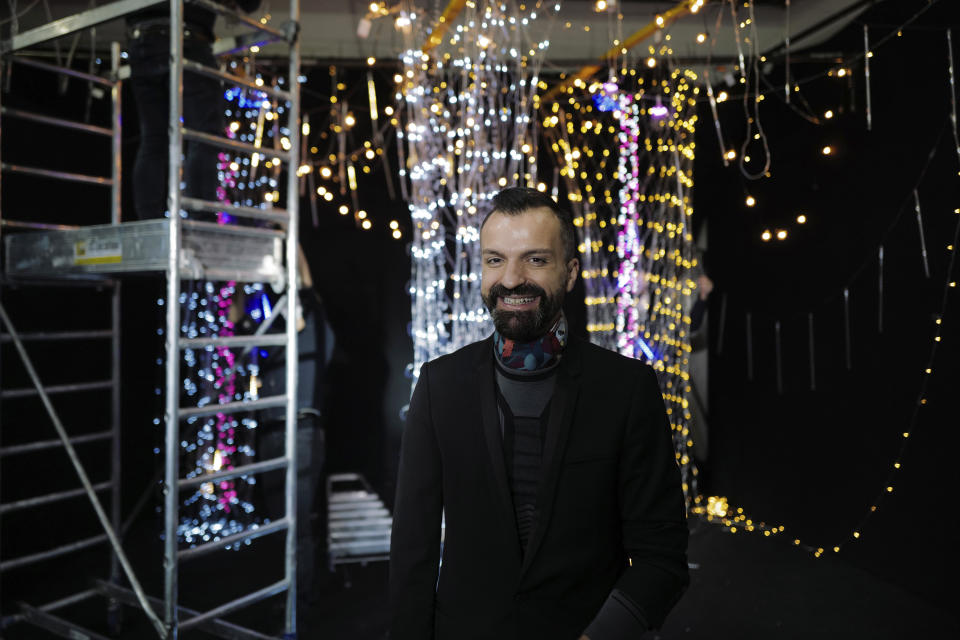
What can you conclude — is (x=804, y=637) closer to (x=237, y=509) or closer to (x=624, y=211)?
(x=624, y=211)

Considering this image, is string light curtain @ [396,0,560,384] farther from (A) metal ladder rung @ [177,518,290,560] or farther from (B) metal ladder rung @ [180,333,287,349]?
(A) metal ladder rung @ [177,518,290,560]

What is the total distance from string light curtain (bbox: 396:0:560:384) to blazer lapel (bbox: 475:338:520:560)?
316 centimetres

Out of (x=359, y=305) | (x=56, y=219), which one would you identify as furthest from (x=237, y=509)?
(x=56, y=219)

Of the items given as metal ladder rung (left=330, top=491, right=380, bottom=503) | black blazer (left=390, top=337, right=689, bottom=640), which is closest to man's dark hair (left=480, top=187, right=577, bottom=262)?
black blazer (left=390, top=337, right=689, bottom=640)

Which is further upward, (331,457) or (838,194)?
(838,194)

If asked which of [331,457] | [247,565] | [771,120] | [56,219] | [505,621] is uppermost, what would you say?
[771,120]

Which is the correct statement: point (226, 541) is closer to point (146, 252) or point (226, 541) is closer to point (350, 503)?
point (146, 252)

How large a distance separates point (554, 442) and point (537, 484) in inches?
4.0

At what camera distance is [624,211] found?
18.5ft

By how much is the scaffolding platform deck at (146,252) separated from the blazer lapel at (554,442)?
1800mm

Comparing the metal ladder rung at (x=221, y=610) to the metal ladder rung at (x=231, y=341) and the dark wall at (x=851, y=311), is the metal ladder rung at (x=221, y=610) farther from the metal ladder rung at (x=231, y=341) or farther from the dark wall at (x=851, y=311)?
the dark wall at (x=851, y=311)

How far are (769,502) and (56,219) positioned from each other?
5374mm

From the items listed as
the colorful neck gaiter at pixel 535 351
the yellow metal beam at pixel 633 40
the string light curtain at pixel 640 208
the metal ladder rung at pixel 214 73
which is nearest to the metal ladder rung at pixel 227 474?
the metal ladder rung at pixel 214 73

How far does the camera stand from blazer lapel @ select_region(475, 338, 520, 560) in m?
1.55
